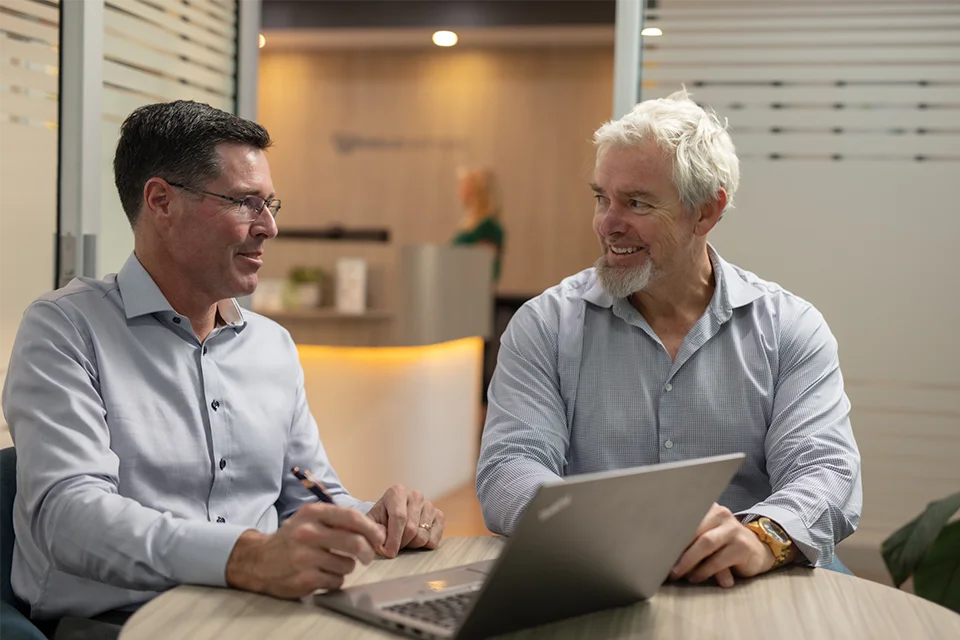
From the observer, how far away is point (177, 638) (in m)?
1.17

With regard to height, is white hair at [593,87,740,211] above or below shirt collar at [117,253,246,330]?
above

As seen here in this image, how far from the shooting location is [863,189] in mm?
3096

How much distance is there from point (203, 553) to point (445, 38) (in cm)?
847

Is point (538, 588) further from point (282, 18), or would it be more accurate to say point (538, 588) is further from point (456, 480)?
point (282, 18)

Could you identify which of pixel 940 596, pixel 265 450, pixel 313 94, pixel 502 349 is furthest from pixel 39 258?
pixel 313 94

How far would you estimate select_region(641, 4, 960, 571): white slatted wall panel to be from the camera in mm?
3066

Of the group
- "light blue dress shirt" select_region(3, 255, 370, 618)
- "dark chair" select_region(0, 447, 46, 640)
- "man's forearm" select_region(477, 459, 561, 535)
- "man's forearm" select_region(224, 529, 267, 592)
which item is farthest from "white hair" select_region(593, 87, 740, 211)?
"dark chair" select_region(0, 447, 46, 640)

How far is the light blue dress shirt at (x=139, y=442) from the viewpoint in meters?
1.45

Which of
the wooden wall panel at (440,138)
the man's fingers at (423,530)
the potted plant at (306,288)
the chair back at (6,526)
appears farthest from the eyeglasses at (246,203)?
the wooden wall panel at (440,138)

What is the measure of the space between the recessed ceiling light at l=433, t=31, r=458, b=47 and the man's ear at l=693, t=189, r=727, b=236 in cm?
722

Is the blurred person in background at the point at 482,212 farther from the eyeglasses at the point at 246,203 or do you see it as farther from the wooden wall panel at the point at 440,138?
the eyeglasses at the point at 246,203

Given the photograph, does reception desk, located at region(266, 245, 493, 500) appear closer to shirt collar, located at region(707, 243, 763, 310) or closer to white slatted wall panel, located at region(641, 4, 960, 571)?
white slatted wall panel, located at region(641, 4, 960, 571)

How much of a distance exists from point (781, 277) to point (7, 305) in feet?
7.35

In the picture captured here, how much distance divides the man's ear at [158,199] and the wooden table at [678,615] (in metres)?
0.82
